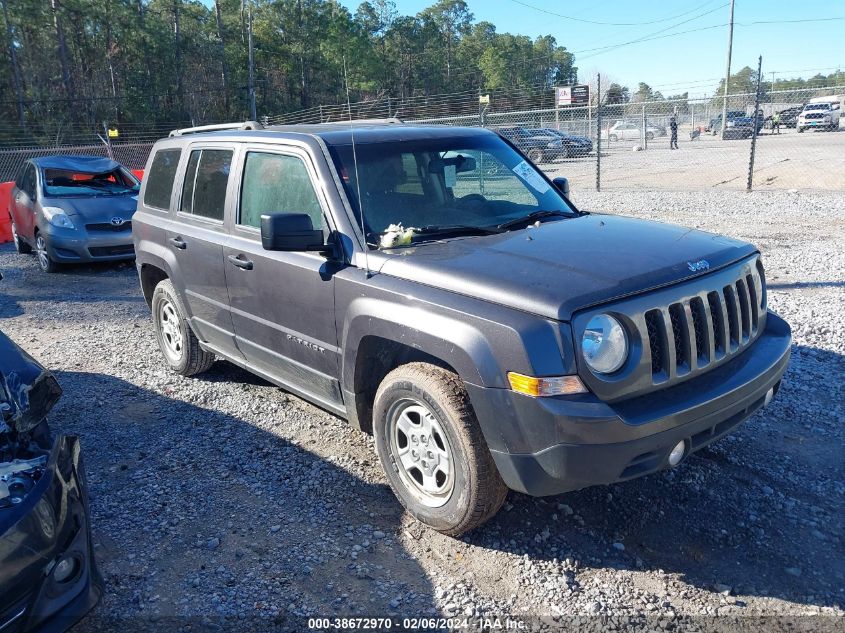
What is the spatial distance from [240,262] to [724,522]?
3.13 m

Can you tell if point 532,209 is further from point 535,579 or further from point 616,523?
point 535,579

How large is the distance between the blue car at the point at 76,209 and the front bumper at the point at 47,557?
8.09 m

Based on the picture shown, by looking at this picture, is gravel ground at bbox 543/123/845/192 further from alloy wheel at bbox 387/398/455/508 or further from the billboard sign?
alloy wheel at bbox 387/398/455/508

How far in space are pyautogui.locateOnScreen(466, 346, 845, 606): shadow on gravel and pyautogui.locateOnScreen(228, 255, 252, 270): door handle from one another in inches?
83.3

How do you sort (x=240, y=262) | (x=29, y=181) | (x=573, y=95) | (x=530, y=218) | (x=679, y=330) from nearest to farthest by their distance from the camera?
(x=679, y=330) → (x=530, y=218) → (x=240, y=262) → (x=29, y=181) → (x=573, y=95)

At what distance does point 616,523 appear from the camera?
3.45 m

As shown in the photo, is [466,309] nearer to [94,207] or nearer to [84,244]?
[84,244]

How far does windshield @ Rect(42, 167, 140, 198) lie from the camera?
1051 cm

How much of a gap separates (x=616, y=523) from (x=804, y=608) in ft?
2.89

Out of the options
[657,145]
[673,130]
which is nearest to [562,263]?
[673,130]

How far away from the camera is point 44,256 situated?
10.4 m

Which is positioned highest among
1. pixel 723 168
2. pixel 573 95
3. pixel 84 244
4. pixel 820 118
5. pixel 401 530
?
pixel 573 95

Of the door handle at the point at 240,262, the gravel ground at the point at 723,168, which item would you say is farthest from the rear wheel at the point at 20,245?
the gravel ground at the point at 723,168

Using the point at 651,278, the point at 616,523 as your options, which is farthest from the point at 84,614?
the point at 651,278
